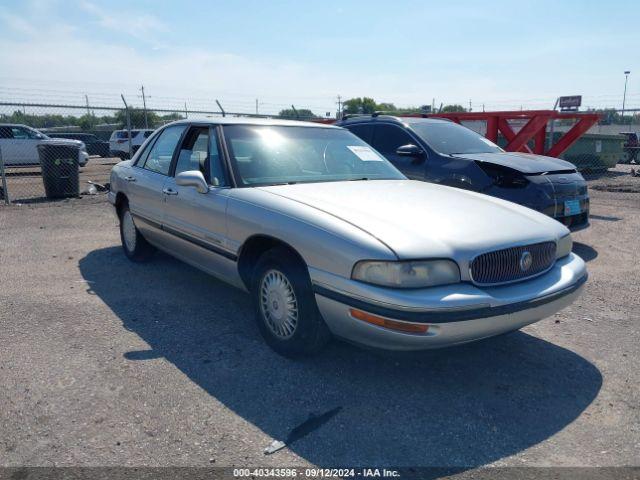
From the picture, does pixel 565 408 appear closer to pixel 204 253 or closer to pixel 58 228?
pixel 204 253

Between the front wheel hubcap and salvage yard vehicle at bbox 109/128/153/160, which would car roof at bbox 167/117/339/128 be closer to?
the front wheel hubcap

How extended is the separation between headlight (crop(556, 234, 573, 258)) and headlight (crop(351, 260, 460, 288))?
104 centimetres

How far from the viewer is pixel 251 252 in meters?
3.62

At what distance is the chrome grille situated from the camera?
2.88 metres

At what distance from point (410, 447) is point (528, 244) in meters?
1.35

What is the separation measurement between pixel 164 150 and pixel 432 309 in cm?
330

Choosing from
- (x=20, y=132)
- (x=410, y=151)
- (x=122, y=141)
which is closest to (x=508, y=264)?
(x=410, y=151)

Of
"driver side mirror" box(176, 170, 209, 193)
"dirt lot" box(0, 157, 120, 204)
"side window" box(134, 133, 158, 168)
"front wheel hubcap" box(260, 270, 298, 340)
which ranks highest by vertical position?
"side window" box(134, 133, 158, 168)

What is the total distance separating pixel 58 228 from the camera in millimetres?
7938

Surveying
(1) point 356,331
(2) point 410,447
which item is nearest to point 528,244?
(1) point 356,331

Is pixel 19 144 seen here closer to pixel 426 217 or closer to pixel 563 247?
pixel 426 217

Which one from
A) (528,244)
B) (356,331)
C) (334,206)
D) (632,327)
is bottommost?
(632,327)

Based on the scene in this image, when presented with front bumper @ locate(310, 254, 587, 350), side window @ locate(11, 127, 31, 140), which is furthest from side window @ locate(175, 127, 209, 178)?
side window @ locate(11, 127, 31, 140)

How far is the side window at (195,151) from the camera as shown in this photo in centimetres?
423
